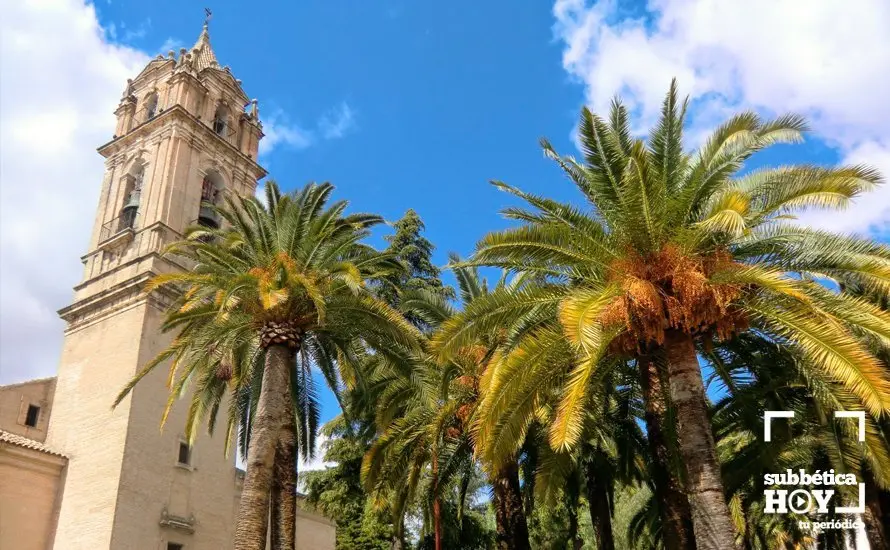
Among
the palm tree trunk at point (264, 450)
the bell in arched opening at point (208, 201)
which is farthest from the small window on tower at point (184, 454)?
the palm tree trunk at point (264, 450)

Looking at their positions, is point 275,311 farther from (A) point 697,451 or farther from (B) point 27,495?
(B) point 27,495

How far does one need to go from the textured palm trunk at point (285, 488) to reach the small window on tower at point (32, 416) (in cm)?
1629

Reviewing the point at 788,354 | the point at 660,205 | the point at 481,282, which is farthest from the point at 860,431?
the point at 481,282

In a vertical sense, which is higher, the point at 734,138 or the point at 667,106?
the point at 667,106

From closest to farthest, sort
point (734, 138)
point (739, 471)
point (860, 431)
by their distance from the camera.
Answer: point (860, 431), point (734, 138), point (739, 471)

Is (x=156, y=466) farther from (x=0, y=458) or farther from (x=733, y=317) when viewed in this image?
(x=733, y=317)

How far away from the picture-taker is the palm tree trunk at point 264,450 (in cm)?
1487

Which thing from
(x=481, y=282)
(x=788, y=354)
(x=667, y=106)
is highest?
(x=481, y=282)

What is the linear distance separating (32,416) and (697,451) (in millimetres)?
25833

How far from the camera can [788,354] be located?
1324 cm

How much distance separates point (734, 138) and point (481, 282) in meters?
10.4

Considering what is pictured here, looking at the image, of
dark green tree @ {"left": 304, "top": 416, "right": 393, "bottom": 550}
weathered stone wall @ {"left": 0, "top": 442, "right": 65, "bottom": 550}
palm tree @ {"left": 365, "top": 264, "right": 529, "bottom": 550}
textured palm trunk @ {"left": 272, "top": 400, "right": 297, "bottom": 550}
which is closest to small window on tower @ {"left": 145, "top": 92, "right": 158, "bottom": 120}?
weathered stone wall @ {"left": 0, "top": 442, "right": 65, "bottom": 550}

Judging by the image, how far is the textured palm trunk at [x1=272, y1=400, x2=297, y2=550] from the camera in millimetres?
16219

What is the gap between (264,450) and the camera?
50.9ft
